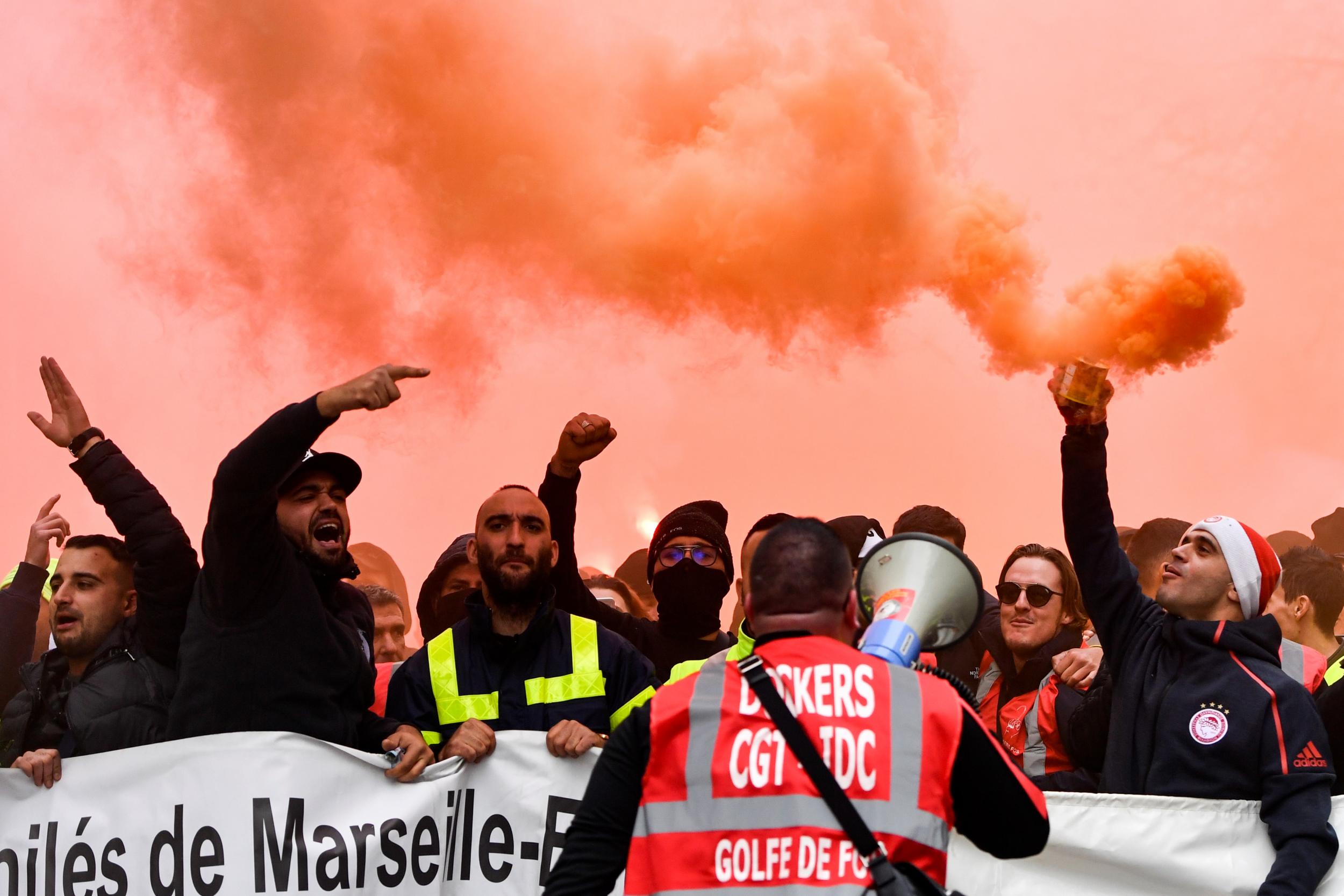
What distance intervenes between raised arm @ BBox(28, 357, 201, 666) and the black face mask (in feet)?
6.51

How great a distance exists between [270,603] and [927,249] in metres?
5.37

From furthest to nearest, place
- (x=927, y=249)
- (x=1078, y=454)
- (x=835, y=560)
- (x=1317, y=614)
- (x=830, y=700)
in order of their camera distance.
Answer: (x=927, y=249) → (x=1317, y=614) → (x=1078, y=454) → (x=835, y=560) → (x=830, y=700)

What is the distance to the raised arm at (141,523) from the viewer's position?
429cm

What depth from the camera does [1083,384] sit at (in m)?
4.85

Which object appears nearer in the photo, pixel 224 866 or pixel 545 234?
pixel 224 866

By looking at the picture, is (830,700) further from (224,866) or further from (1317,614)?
(1317,614)

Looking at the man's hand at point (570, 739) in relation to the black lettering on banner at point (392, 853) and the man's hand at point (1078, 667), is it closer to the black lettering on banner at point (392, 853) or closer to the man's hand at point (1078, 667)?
the black lettering on banner at point (392, 853)

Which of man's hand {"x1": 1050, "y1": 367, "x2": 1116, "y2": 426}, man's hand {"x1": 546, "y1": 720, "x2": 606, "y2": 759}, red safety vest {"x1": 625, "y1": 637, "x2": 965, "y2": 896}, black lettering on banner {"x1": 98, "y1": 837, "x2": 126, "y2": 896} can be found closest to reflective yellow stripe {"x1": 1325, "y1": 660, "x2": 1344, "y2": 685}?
man's hand {"x1": 1050, "y1": 367, "x2": 1116, "y2": 426}

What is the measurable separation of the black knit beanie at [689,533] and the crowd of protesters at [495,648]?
0.50 metres

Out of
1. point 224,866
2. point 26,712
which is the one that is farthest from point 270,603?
point 26,712

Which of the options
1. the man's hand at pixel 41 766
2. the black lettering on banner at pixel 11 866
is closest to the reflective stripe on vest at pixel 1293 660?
the man's hand at pixel 41 766

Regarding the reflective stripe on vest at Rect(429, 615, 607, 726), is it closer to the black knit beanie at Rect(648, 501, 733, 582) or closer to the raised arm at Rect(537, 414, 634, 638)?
the raised arm at Rect(537, 414, 634, 638)

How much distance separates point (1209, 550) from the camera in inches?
177

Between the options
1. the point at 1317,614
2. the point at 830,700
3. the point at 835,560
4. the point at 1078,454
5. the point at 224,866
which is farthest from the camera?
the point at 1317,614
